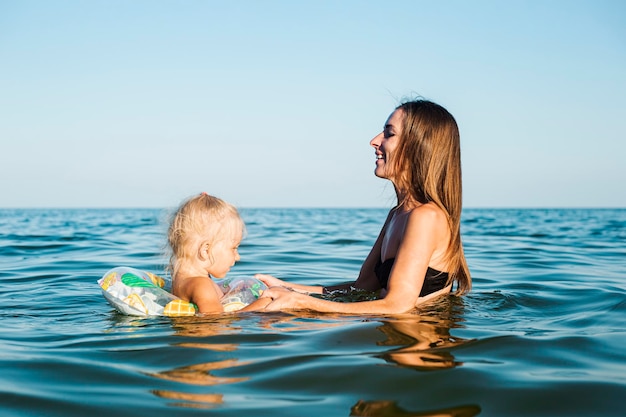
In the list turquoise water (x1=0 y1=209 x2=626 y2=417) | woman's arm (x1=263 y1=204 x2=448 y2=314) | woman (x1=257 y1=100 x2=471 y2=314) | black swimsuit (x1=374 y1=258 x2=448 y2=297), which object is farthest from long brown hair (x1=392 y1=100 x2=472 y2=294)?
turquoise water (x1=0 y1=209 x2=626 y2=417)

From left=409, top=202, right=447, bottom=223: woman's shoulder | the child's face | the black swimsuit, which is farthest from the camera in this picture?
the black swimsuit

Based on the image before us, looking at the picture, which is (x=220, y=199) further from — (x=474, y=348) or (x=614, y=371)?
(x=614, y=371)

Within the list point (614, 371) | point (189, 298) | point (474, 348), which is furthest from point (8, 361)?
point (614, 371)

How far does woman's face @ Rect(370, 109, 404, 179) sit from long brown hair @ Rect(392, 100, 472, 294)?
5 cm

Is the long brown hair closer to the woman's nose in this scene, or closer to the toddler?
the woman's nose

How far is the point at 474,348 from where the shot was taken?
3979 millimetres

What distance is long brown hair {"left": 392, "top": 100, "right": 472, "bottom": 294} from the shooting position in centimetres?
517

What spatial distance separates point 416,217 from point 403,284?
504 mm

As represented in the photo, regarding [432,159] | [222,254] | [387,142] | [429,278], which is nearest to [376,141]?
[387,142]

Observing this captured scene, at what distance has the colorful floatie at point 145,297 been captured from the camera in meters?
5.06

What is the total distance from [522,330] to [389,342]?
1092 mm

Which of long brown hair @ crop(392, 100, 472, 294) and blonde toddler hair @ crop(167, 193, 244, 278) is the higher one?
long brown hair @ crop(392, 100, 472, 294)

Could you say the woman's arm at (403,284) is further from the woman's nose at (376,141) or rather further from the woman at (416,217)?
the woman's nose at (376,141)

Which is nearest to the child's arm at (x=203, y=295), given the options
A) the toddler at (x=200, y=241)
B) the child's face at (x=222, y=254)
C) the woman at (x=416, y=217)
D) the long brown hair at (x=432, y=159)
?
the toddler at (x=200, y=241)
